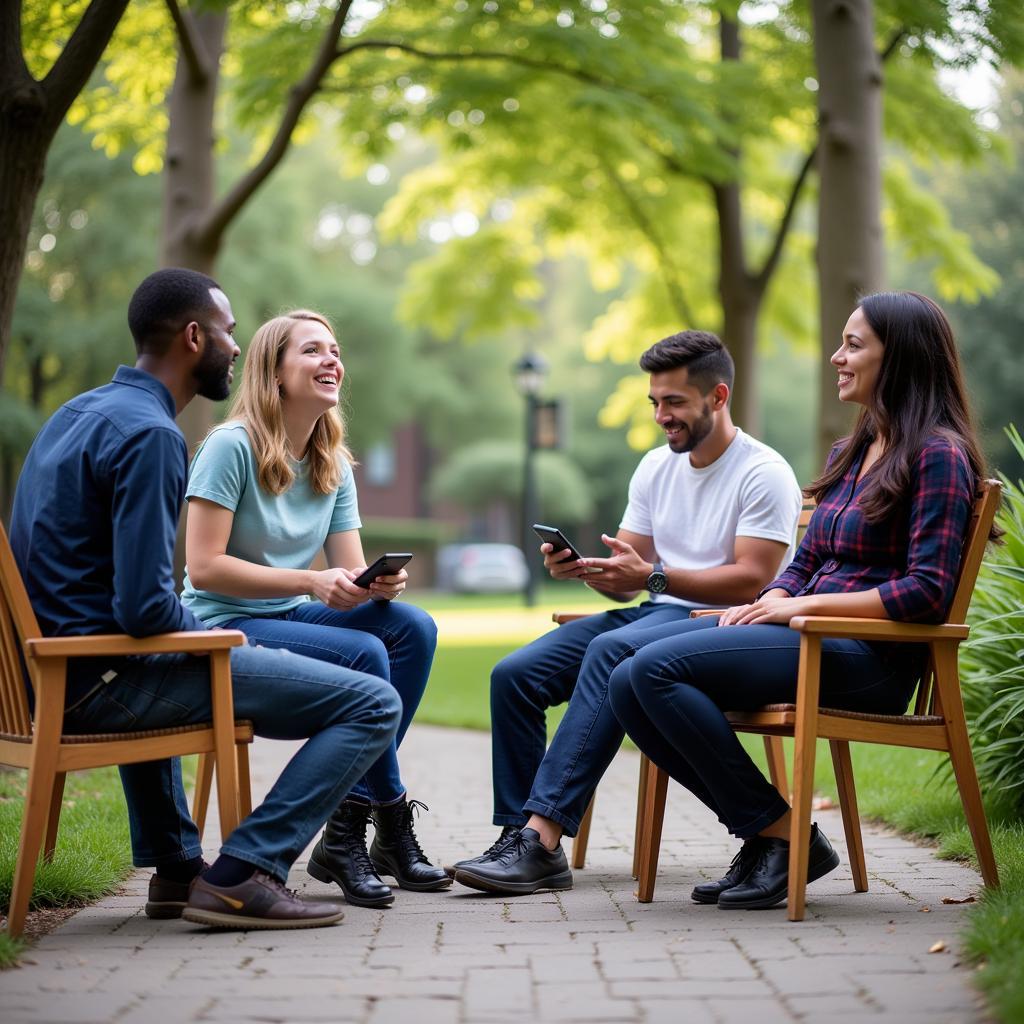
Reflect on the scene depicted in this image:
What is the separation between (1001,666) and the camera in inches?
214

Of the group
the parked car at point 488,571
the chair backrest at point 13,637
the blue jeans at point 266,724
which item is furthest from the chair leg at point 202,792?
the parked car at point 488,571

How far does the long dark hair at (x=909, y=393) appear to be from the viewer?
4184mm

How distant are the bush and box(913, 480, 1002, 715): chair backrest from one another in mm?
816

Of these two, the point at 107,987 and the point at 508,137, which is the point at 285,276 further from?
the point at 107,987

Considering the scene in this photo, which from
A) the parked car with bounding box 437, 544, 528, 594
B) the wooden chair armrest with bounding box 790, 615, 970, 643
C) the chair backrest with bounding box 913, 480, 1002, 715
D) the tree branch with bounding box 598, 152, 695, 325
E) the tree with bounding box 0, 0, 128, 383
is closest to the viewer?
the wooden chair armrest with bounding box 790, 615, 970, 643

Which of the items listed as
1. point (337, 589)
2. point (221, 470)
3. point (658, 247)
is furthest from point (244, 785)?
point (658, 247)

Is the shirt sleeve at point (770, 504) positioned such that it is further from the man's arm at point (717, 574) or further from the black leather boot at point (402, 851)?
the black leather boot at point (402, 851)

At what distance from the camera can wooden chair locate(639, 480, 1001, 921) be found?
3.98 meters

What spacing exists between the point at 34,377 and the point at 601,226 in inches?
485

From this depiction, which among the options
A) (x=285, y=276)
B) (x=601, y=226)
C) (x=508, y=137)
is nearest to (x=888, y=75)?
(x=508, y=137)

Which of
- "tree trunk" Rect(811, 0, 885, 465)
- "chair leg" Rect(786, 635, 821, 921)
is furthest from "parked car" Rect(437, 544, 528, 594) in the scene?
"chair leg" Rect(786, 635, 821, 921)

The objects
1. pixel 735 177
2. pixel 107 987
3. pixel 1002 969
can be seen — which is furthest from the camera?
pixel 735 177

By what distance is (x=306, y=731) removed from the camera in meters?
4.05

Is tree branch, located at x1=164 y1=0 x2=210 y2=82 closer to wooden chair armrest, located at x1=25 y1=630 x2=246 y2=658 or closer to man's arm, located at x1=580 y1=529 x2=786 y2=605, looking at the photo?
man's arm, located at x1=580 y1=529 x2=786 y2=605
